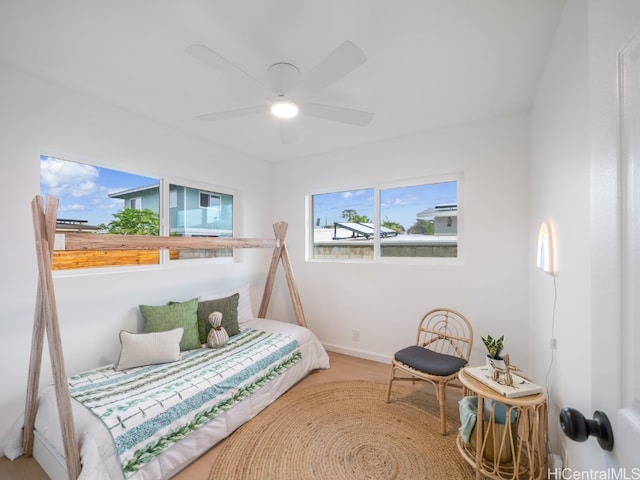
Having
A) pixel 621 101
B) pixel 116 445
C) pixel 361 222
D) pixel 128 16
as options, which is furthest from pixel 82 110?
pixel 621 101

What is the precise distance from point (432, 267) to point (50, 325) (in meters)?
2.94

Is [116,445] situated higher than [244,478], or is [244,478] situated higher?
[116,445]

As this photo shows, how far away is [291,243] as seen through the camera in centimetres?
385

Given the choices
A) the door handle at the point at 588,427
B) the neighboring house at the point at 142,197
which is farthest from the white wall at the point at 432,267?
the door handle at the point at 588,427

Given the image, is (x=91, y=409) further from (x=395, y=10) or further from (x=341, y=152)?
(x=341, y=152)

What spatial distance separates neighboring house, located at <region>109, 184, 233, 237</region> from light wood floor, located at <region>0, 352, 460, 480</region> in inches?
74.1

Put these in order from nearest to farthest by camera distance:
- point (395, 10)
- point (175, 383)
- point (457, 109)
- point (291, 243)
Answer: point (395, 10), point (175, 383), point (457, 109), point (291, 243)

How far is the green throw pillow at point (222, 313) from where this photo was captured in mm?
2723

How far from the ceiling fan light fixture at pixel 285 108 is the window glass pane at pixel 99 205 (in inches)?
65.1

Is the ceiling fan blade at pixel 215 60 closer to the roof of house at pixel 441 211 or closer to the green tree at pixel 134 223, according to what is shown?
the green tree at pixel 134 223

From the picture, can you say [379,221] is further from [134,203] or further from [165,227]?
[134,203]

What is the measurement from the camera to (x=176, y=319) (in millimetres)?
2521

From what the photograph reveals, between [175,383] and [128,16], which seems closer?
[128,16]

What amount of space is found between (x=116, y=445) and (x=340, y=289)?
2440 mm
